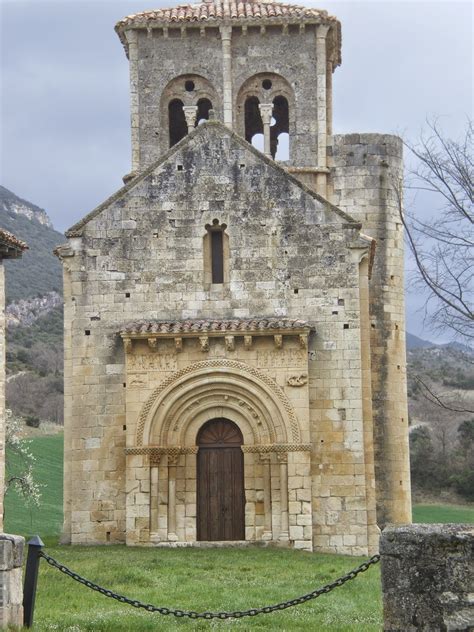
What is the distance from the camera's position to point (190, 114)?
3359 centimetres

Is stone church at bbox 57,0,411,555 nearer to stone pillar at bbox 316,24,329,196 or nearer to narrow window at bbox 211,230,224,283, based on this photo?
narrow window at bbox 211,230,224,283

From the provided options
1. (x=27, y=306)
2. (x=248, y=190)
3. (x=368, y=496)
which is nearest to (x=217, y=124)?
(x=248, y=190)

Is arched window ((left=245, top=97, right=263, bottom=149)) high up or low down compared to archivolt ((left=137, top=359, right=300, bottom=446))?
up

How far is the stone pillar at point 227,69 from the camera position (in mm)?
33375

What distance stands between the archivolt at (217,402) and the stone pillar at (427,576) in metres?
14.0

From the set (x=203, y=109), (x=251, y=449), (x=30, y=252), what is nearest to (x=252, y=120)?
(x=203, y=109)

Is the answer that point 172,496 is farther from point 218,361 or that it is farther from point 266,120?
point 266,120

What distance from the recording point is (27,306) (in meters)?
87.1

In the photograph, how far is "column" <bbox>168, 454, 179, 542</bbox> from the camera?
26.0 metres

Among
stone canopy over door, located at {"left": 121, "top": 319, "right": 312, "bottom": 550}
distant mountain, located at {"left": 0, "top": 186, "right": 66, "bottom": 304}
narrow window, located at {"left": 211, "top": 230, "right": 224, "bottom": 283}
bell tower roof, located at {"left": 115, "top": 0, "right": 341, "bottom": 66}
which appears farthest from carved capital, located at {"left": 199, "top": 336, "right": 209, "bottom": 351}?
distant mountain, located at {"left": 0, "top": 186, "right": 66, "bottom": 304}

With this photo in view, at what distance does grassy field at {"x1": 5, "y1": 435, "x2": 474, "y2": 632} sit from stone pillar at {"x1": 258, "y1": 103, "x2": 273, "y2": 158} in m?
12.5

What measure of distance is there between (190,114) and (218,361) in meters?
9.75

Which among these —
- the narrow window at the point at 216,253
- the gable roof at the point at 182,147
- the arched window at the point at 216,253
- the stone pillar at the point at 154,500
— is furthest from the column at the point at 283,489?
the gable roof at the point at 182,147

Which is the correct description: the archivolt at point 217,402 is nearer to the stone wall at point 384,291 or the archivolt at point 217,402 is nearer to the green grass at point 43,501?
the stone wall at point 384,291
